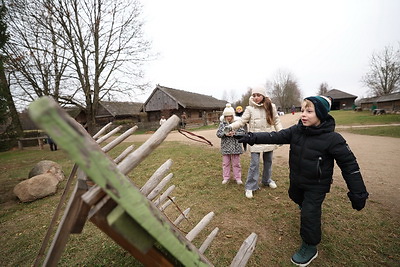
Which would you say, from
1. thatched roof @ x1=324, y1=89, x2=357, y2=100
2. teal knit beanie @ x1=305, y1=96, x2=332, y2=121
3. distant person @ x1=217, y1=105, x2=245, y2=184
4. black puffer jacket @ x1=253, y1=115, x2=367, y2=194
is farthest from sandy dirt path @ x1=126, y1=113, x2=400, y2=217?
thatched roof @ x1=324, y1=89, x2=357, y2=100

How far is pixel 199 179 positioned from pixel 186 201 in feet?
3.47

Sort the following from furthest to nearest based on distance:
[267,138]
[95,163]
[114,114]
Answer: [114,114]
[267,138]
[95,163]

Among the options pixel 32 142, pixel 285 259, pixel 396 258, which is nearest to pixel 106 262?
pixel 285 259

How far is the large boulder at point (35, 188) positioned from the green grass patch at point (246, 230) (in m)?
0.20

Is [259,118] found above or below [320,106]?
below

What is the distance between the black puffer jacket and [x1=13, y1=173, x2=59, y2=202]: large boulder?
549 centimetres

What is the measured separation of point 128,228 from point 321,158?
6.70 ft

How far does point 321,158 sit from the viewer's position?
1.94 m

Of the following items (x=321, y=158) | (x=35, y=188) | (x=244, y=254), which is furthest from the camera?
(x=35, y=188)

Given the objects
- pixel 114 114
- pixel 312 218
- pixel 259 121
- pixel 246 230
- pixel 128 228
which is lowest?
pixel 246 230

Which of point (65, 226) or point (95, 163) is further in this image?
point (65, 226)

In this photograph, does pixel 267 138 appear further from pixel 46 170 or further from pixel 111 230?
pixel 46 170

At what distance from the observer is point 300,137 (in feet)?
7.06

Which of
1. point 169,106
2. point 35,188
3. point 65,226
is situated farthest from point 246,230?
point 169,106
